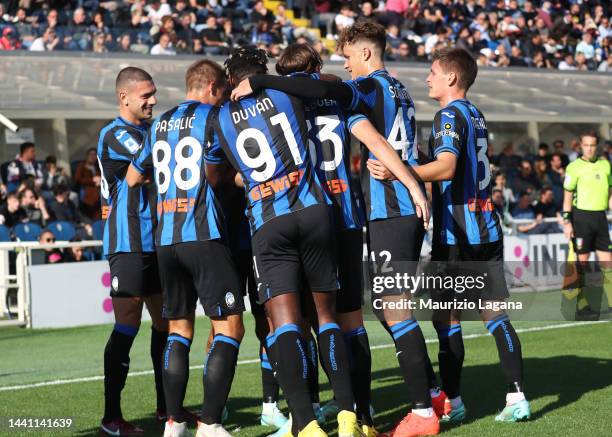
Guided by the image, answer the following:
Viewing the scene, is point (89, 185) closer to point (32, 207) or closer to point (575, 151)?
point (32, 207)

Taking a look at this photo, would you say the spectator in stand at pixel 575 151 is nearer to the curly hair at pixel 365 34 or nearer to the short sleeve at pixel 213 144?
the curly hair at pixel 365 34

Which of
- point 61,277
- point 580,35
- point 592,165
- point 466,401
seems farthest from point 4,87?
point 580,35

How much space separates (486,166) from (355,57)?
1.06 metres

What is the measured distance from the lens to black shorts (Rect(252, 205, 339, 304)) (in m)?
5.25

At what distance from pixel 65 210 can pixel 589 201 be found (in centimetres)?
738

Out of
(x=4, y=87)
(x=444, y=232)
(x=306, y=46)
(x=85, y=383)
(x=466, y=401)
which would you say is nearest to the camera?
(x=306, y=46)

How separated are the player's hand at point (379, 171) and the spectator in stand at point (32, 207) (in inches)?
387

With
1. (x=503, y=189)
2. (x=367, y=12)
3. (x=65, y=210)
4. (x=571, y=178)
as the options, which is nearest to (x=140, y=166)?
(x=571, y=178)

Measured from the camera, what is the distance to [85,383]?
8.41 meters

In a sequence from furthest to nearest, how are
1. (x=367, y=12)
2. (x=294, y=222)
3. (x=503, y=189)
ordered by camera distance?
(x=367, y=12) → (x=503, y=189) → (x=294, y=222)

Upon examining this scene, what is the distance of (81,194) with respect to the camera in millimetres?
16750

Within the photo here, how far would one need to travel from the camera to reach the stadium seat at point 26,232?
14312 mm

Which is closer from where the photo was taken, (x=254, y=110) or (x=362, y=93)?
(x=254, y=110)

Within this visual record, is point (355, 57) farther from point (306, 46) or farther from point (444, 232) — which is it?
point (444, 232)
